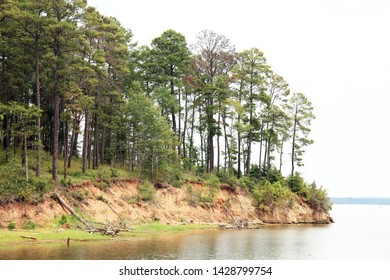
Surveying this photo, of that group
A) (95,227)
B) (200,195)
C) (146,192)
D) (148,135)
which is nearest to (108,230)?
(95,227)

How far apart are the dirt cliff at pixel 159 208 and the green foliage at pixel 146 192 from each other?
1.51ft

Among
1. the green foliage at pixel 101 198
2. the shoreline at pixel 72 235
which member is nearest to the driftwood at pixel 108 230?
the shoreline at pixel 72 235

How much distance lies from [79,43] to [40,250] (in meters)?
21.9

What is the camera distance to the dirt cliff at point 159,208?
35719 mm

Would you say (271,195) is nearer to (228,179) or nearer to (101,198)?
(228,179)

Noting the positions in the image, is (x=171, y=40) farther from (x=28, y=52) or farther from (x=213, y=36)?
(x=28, y=52)

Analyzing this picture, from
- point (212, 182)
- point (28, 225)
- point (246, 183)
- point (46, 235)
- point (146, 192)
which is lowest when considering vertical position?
point (46, 235)

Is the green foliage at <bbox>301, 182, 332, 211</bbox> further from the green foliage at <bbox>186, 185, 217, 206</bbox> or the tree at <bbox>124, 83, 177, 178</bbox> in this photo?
the tree at <bbox>124, 83, 177, 178</bbox>

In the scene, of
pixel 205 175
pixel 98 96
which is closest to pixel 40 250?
pixel 98 96

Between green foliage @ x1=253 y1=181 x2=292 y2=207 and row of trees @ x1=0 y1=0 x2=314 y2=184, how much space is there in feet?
19.1

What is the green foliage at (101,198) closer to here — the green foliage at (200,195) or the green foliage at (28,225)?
the green foliage at (28,225)

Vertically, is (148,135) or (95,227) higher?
(148,135)

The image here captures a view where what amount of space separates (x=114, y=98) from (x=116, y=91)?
1293mm

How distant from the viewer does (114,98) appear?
51625 millimetres
